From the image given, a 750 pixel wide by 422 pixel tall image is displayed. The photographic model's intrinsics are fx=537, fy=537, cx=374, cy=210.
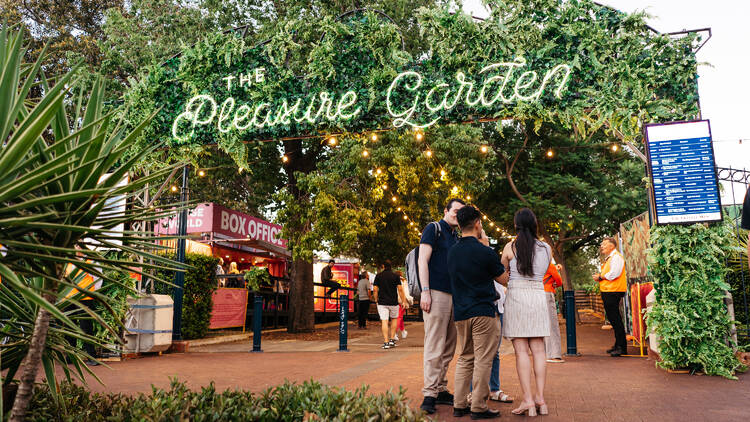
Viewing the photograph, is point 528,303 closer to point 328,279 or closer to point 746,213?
point 746,213

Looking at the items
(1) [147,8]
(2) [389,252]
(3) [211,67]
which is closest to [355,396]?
(3) [211,67]

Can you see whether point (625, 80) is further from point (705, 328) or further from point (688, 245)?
point (705, 328)

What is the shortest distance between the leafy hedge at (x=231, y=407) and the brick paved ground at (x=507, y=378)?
0.45 meters

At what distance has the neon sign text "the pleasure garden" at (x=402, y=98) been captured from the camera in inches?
317

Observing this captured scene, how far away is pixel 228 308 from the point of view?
1427 centimetres

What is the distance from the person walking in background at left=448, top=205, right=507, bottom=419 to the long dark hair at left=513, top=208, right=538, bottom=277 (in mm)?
296

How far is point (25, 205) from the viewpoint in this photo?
231 centimetres

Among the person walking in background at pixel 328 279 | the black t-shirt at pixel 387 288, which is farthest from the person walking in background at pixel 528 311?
the person walking in background at pixel 328 279

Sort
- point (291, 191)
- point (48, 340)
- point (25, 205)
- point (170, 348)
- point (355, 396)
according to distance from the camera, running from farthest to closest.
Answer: point (291, 191)
point (170, 348)
point (355, 396)
point (48, 340)
point (25, 205)

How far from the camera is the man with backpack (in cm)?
502

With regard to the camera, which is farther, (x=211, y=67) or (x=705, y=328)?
(x=211, y=67)

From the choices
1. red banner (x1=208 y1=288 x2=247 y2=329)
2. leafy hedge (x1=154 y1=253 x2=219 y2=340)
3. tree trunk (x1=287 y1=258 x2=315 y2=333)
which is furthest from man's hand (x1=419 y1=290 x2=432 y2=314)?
tree trunk (x1=287 y1=258 x2=315 y2=333)

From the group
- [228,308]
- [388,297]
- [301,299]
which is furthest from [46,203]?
[301,299]

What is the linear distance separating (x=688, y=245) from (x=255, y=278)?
1076 centimetres
